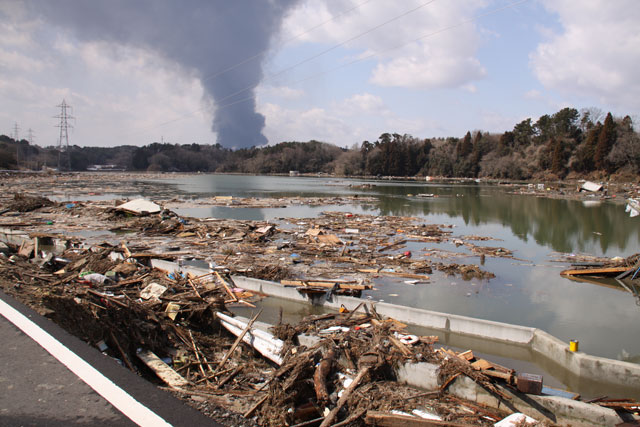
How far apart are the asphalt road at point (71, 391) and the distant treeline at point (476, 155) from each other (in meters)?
91.7

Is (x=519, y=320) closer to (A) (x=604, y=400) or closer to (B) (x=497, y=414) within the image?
(A) (x=604, y=400)

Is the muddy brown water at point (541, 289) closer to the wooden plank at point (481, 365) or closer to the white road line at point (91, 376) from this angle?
the wooden plank at point (481, 365)

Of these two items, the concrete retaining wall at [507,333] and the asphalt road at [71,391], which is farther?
the concrete retaining wall at [507,333]

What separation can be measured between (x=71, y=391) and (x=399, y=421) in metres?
3.45

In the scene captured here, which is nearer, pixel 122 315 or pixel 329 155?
pixel 122 315

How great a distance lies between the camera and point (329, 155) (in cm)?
18600

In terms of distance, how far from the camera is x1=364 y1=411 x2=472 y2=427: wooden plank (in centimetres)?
475

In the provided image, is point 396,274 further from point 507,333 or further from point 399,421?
point 399,421

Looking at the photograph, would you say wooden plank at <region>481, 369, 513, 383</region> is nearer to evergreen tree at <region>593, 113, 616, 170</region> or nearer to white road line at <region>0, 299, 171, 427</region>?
white road line at <region>0, 299, 171, 427</region>

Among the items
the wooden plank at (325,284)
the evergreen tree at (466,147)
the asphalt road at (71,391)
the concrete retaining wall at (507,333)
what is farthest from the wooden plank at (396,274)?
the evergreen tree at (466,147)

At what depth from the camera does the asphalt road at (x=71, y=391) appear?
12.3 ft

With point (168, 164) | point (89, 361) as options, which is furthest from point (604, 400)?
point (168, 164)

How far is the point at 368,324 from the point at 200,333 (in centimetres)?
319

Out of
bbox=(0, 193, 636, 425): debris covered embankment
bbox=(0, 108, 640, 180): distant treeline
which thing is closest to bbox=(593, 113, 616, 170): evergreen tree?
bbox=(0, 108, 640, 180): distant treeline
